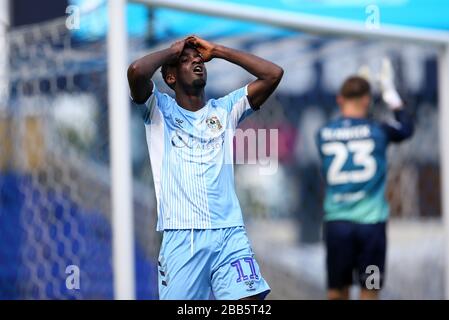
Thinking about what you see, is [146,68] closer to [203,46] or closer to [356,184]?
[203,46]

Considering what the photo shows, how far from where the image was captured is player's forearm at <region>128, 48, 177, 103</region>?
242 centimetres

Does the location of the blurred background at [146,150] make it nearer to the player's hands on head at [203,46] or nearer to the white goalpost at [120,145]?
the white goalpost at [120,145]

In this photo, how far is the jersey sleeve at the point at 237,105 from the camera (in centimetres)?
257

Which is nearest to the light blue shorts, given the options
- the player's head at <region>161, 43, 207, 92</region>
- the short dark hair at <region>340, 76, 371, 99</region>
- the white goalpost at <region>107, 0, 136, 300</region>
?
the player's head at <region>161, 43, 207, 92</region>

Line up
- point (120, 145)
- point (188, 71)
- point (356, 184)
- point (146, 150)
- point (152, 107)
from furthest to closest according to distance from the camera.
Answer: point (146, 150), point (356, 184), point (120, 145), point (152, 107), point (188, 71)

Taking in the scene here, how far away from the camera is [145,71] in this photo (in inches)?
96.1

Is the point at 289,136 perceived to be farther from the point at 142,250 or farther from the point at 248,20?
the point at 248,20

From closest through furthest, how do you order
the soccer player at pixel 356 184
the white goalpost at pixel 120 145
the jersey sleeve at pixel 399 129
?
the white goalpost at pixel 120 145 < the soccer player at pixel 356 184 < the jersey sleeve at pixel 399 129

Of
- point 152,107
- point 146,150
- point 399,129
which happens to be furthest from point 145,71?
point 146,150

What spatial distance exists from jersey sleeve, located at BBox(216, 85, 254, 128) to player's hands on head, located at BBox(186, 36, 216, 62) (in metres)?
0.17

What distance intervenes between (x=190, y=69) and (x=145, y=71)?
0.36ft

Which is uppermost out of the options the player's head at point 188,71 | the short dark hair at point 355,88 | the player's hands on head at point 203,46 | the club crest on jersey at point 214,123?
the short dark hair at point 355,88

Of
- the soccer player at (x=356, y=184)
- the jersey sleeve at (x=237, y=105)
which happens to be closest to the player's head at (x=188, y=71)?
the jersey sleeve at (x=237, y=105)
